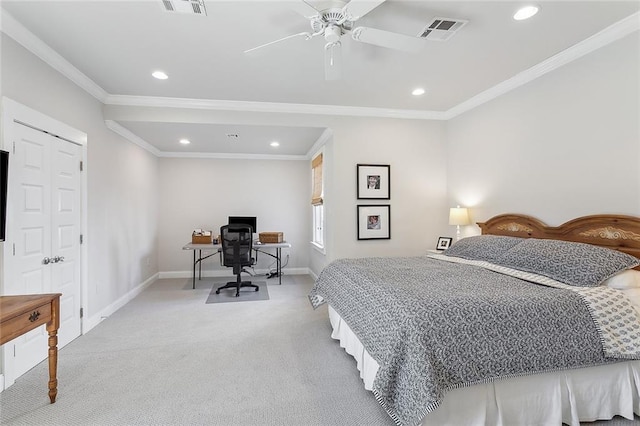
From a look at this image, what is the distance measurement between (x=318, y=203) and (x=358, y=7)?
3.74 metres

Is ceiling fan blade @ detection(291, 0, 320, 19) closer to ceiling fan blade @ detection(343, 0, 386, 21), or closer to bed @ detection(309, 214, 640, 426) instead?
ceiling fan blade @ detection(343, 0, 386, 21)

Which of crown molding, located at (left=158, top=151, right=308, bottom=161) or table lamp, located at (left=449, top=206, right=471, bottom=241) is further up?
crown molding, located at (left=158, top=151, right=308, bottom=161)

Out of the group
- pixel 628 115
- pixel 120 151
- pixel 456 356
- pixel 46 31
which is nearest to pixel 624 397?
pixel 456 356

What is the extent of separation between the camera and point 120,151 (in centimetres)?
437

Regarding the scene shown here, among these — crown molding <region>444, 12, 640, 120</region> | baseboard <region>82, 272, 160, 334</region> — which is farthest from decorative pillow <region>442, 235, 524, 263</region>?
baseboard <region>82, 272, 160, 334</region>

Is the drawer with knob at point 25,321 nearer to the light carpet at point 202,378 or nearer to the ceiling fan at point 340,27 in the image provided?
the light carpet at point 202,378

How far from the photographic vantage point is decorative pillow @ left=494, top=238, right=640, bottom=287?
7.00 ft

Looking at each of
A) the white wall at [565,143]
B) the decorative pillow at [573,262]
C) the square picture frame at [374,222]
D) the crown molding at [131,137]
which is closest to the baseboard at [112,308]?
the crown molding at [131,137]

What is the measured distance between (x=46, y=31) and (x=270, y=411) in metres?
3.36

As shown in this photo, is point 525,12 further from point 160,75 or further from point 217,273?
point 217,273

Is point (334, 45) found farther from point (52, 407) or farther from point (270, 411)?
point (52, 407)

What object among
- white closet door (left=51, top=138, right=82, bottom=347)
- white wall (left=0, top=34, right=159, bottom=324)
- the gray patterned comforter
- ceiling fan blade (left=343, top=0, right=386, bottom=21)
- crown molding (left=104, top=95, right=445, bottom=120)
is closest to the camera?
the gray patterned comforter

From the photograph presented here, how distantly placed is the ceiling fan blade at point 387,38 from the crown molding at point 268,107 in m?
2.04

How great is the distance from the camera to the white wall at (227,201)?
6234 mm
